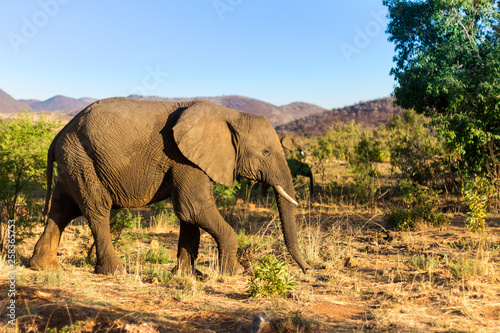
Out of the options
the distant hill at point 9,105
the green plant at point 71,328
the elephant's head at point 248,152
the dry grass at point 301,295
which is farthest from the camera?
the distant hill at point 9,105

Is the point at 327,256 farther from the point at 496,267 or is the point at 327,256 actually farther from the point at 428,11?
the point at 428,11

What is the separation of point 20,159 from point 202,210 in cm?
332

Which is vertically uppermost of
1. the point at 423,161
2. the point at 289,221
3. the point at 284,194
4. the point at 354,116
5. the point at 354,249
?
the point at 354,116

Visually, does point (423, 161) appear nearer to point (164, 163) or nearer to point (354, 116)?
point (164, 163)

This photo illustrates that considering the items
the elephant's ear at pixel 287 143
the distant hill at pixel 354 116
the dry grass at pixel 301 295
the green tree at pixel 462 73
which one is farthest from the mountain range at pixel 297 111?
the dry grass at pixel 301 295

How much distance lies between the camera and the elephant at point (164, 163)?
Answer: 20.1 feet

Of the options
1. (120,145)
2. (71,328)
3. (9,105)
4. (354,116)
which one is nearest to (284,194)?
(120,145)

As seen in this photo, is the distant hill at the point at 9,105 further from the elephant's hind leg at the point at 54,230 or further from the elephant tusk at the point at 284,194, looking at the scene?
the elephant tusk at the point at 284,194

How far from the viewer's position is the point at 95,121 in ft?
20.3

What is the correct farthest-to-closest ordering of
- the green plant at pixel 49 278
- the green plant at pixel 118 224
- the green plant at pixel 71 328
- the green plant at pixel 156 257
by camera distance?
1. the green plant at pixel 118 224
2. the green plant at pixel 156 257
3. the green plant at pixel 49 278
4. the green plant at pixel 71 328

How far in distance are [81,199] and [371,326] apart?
418 centimetres

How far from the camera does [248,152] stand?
21.1ft

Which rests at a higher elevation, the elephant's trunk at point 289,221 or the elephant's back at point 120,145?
the elephant's back at point 120,145

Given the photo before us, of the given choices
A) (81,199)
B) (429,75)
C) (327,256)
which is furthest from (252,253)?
(429,75)
